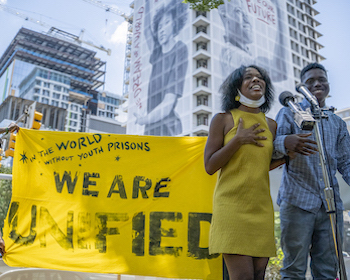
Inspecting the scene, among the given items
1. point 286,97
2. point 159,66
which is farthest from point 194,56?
point 286,97

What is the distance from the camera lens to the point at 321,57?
62.8 metres

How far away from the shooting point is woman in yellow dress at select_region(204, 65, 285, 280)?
5.74 feet

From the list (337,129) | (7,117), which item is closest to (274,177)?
(337,129)

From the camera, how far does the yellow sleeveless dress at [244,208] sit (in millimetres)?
1753

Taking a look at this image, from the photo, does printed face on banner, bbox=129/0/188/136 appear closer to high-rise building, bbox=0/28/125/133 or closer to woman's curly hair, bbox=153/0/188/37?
woman's curly hair, bbox=153/0/188/37

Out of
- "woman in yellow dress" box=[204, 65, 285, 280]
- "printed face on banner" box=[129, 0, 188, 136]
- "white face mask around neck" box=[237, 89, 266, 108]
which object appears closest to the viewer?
"woman in yellow dress" box=[204, 65, 285, 280]

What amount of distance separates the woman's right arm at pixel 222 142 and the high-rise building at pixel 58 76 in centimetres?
8711

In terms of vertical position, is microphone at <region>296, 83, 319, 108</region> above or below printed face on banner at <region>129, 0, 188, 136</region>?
below

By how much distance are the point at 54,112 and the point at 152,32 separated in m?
51.2

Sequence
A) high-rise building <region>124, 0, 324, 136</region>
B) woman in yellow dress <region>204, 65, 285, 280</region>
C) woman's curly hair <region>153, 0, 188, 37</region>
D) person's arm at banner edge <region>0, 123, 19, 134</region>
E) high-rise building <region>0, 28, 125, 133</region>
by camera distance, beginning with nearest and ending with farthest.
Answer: woman in yellow dress <region>204, 65, 285, 280</region>
person's arm at banner edge <region>0, 123, 19, 134</region>
high-rise building <region>124, 0, 324, 136</region>
woman's curly hair <region>153, 0, 188, 37</region>
high-rise building <region>0, 28, 125, 133</region>

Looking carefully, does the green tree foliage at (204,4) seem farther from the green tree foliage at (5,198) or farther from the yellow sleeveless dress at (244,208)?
the yellow sleeveless dress at (244,208)

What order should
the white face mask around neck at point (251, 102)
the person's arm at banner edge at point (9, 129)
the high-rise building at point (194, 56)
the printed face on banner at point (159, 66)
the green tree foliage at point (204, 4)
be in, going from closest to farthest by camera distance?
1. the white face mask around neck at point (251, 102)
2. the person's arm at banner edge at point (9, 129)
3. the green tree foliage at point (204, 4)
4. the high-rise building at point (194, 56)
5. the printed face on banner at point (159, 66)

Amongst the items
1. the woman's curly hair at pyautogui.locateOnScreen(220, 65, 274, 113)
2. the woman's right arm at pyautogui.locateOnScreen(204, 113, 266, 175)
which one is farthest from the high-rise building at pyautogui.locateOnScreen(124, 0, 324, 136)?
the woman's right arm at pyautogui.locateOnScreen(204, 113, 266, 175)

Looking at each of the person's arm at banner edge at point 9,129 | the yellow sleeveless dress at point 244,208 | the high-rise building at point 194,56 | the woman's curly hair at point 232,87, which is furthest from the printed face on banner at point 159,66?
the yellow sleeveless dress at point 244,208
